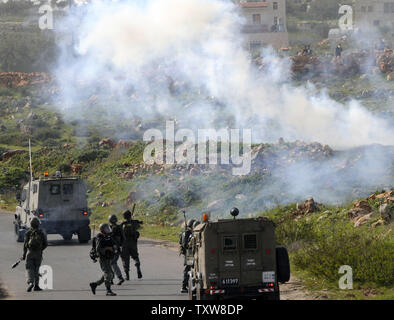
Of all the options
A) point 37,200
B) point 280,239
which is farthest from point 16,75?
point 280,239

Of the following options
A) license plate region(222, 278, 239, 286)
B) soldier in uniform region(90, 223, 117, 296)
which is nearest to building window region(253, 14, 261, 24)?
soldier in uniform region(90, 223, 117, 296)

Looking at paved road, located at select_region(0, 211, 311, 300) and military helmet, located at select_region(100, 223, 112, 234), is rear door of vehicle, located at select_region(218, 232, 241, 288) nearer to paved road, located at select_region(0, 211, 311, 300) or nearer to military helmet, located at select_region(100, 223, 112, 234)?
paved road, located at select_region(0, 211, 311, 300)

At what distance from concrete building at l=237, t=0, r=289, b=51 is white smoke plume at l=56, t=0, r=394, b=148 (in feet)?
60.0

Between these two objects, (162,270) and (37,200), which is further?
(37,200)

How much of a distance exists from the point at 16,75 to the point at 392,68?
40.0 meters

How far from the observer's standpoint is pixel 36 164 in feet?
164

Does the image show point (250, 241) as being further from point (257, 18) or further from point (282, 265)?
point (257, 18)

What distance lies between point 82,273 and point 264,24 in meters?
60.6

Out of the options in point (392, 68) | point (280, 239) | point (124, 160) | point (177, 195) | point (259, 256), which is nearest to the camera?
point (259, 256)

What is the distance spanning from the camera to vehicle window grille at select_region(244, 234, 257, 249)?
1316 cm

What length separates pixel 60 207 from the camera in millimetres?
26719

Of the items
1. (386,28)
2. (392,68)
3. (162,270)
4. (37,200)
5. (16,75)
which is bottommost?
(162,270)

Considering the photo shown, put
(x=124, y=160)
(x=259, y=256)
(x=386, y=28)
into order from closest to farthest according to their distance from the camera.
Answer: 1. (x=259, y=256)
2. (x=124, y=160)
3. (x=386, y=28)

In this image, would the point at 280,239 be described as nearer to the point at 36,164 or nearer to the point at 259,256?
the point at 259,256
